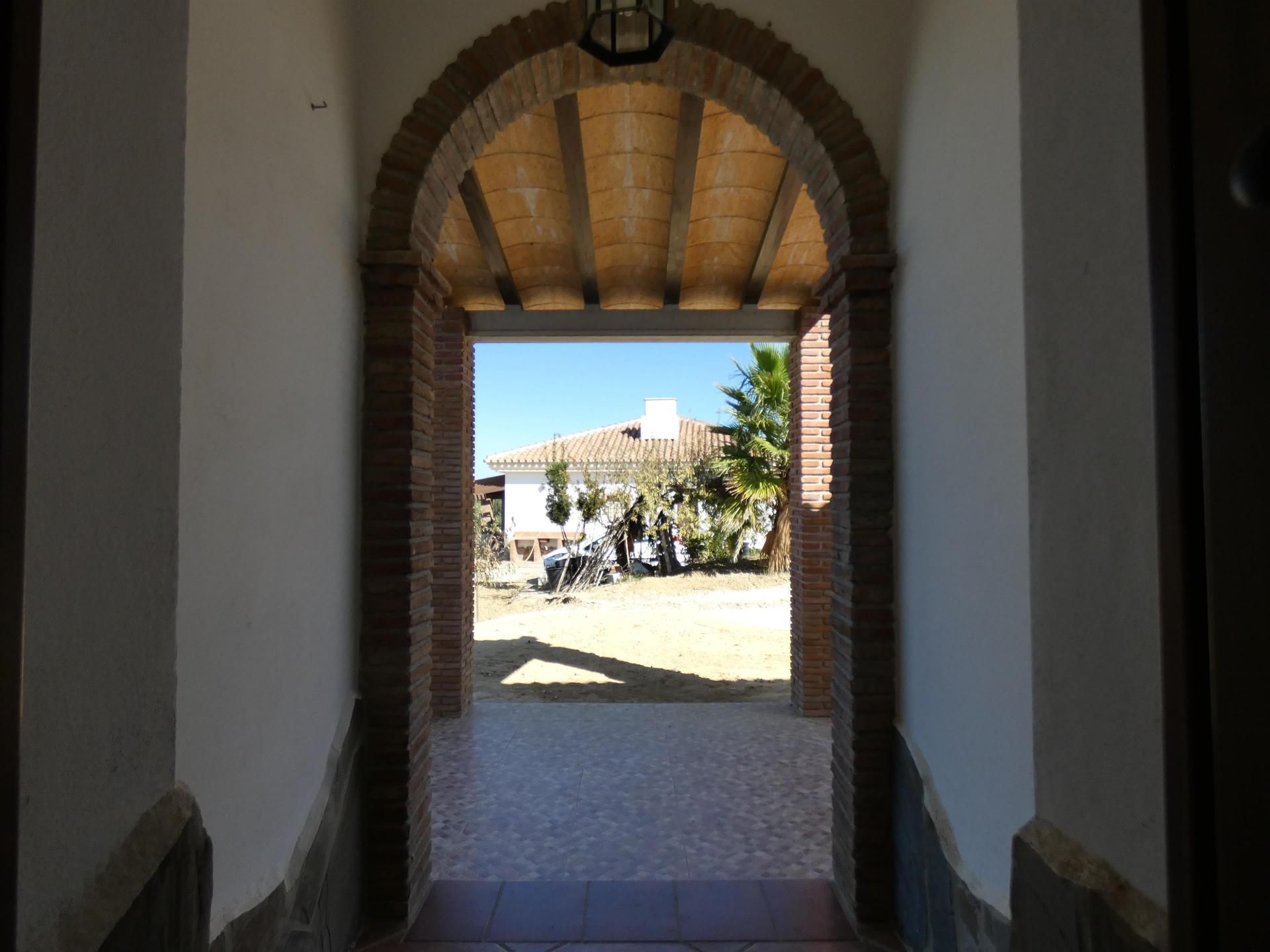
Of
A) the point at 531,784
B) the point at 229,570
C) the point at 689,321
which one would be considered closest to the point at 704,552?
the point at 689,321

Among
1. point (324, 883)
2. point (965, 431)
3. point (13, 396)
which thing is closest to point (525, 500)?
point (324, 883)

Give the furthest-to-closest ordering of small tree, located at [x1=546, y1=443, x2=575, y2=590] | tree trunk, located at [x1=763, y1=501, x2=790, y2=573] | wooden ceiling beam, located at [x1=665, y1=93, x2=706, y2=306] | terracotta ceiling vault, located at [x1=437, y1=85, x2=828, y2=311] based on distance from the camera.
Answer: small tree, located at [x1=546, y1=443, x2=575, y2=590]
tree trunk, located at [x1=763, y1=501, x2=790, y2=573]
terracotta ceiling vault, located at [x1=437, y1=85, x2=828, y2=311]
wooden ceiling beam, located at [x1=665, y1=93, x2=706, y2=306]

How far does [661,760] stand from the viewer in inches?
210

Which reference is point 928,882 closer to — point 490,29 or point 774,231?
point 490,29

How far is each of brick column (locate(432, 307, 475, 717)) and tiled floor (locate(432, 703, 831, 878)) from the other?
336 millimetres

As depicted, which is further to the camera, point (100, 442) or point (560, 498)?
point (560, 498)

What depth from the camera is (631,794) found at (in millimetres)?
4676

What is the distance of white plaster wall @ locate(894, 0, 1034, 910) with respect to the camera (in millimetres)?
2170

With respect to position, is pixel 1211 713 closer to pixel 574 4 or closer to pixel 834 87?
pixel 834 87

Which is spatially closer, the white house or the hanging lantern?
the hanging lantern

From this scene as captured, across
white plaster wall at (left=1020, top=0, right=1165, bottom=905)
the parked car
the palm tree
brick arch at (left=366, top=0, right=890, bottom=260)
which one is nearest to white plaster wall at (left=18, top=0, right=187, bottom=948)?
white plaster wall at (left=1020, top=0, right=1165, bottom=905)

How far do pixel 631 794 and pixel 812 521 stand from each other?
114 inches

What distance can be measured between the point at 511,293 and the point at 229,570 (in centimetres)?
489

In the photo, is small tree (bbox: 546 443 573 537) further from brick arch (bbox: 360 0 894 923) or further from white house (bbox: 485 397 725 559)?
brick arch (bbox: 360 0 894 923)
